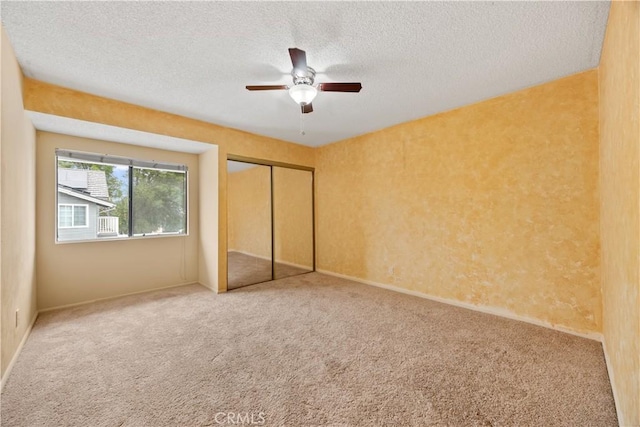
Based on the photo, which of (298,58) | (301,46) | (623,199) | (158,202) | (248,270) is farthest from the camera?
(248,270)

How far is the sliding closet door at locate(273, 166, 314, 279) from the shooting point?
4707 mm

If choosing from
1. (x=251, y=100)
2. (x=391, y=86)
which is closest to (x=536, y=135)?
(x=391, y=86)

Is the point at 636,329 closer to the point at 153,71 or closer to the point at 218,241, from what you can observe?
the point at 153,71

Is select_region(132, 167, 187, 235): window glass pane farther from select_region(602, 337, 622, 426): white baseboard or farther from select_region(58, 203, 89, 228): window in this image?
select_region(602, 337, 622, 426): white baseboard

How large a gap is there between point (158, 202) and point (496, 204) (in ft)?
15.1

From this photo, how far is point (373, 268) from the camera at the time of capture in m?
4.22

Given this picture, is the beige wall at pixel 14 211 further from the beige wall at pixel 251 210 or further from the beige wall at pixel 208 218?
the beige wall at pixel 251 210

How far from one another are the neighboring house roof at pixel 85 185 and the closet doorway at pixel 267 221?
5.26 feet

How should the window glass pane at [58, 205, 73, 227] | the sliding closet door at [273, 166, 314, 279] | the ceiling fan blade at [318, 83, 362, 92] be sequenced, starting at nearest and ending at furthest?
the ceiling fan blade at [318, 83, 362, 92] < the window glass pane at [58, 205, 73, 227] < the sliding closet door at [273, 166, 314, 279]

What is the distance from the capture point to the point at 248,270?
4.38 meters

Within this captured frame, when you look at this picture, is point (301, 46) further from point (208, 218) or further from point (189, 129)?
point (208, 218)

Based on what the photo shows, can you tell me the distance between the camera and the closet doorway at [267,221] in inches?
166

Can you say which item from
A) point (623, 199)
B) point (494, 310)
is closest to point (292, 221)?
point (494, 310)

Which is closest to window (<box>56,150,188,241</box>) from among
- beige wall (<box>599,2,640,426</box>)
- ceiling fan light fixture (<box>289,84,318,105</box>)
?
ceiling fan light fixture (<box>289,84,318,105</box>)
